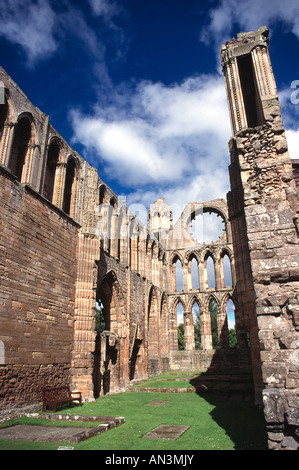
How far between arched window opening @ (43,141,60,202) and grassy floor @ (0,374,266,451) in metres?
8.06

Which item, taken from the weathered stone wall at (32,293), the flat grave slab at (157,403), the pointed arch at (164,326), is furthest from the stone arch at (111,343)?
the pointed arch at (164,326)

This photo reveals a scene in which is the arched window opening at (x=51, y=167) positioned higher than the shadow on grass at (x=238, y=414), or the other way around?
the arched window opening at (x=51, y=167)

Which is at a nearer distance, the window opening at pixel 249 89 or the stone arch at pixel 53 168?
the window opening at pixel 249 89

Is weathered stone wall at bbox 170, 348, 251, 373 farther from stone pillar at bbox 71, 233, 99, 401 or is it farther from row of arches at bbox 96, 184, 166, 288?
stone pillar at bbox 71, 233, 99, 401

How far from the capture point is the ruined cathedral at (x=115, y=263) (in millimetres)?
4855

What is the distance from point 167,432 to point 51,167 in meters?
10.6

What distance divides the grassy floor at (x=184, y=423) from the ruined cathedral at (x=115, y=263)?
36.8 inches

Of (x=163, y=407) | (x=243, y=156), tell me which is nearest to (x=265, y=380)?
(x=243, y=156)

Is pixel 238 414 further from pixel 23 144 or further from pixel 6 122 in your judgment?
pixel 23 144

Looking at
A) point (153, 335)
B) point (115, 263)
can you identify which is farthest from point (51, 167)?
point (153, 335)

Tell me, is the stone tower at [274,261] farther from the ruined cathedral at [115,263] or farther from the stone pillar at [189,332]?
the stone pillar at [189,332]

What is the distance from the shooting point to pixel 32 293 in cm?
974

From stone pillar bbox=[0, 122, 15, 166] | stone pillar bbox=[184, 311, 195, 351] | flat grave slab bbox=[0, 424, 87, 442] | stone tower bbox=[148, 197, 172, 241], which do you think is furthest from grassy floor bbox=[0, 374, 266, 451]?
stone tower bbox=[148, 197, 172, 241]
